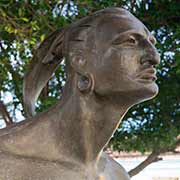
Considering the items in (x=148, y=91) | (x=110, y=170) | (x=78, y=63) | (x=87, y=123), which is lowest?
(x=110, y=170)

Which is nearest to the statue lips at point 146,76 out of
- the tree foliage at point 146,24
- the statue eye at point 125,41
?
the statue eye at point 125,41

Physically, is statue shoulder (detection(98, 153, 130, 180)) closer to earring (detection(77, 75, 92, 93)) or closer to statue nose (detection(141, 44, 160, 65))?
earring (detection(77, 75, 92, 93))

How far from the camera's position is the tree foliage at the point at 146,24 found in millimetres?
3742

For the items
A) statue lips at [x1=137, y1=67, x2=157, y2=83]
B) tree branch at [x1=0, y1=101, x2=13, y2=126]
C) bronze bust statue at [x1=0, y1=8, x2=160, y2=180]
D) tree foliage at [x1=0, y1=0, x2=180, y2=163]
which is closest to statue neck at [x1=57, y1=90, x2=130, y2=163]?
bronze bust statue at [x1=0, y1=8, x2=160, y2=180]

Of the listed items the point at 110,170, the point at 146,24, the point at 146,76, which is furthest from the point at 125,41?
the point at 146,24

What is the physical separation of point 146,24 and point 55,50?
2.85 meters

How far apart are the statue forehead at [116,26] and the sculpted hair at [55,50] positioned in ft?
0.10

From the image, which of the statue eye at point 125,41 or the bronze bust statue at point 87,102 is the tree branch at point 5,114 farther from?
the statue eye at point 125,41

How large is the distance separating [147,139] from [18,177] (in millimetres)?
3641

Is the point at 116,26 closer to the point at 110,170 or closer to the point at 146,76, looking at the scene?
the point at 146,76

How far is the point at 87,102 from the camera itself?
1.89 meters

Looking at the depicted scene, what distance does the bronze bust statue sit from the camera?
1.82 metres

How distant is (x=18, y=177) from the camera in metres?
1.81

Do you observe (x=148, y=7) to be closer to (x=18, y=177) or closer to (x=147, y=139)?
(x=147, y=139)
